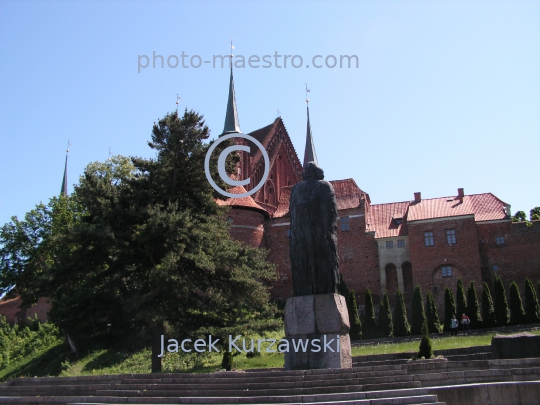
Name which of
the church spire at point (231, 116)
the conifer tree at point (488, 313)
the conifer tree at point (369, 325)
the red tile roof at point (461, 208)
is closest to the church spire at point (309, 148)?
the church spire at point (231, 116)

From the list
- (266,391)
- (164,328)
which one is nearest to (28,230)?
(164,328)

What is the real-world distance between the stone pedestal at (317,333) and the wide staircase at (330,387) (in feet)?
3.12

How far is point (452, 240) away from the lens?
128 ft

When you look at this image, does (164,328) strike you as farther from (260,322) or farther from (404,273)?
(404,273)

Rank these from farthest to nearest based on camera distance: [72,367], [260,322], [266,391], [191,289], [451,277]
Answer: [451,277] < [72,367] < [260,322] < [191,289] < [266,391]

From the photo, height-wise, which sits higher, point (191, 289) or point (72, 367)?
point (191, 289)

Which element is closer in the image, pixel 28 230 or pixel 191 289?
pixel 191 289

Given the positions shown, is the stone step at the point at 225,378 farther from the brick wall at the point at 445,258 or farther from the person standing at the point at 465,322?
the brick wall at the point at 445,258

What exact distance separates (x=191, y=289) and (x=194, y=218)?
277cm

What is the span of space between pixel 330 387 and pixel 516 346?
6.07 m

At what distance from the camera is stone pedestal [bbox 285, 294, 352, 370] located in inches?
460

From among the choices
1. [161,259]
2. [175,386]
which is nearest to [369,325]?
[161,259]

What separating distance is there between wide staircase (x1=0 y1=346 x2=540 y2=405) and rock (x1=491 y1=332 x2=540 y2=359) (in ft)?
8.33

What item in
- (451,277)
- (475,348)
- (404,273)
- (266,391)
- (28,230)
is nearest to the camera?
(266,391)
